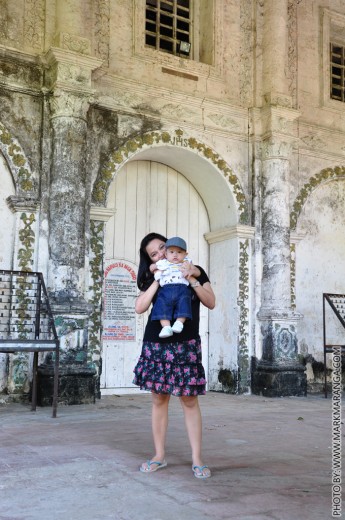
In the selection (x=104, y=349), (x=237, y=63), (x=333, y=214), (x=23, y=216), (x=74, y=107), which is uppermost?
(x=237, y=63)

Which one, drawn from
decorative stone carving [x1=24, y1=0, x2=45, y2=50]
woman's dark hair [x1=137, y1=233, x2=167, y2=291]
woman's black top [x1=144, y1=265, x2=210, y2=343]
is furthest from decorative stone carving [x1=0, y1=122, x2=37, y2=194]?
woman's black top [x1=144, y1=265, x2=210, y2=343]

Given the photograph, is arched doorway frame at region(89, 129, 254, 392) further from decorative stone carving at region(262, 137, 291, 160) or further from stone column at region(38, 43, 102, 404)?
stone column at region(38, 43, 102, 404)

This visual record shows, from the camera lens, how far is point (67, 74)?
7961 mm

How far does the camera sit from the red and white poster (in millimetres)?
9180

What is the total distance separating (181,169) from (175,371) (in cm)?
663

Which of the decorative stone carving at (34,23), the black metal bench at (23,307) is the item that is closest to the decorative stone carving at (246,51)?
the decorative stone carving at (34,23)

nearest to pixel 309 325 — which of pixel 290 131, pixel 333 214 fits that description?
pixel 333 214

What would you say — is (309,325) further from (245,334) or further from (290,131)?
(290,131)

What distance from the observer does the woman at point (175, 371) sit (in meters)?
3.71

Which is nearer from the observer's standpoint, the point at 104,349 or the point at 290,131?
the point at 104,349

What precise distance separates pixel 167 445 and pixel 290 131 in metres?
6.59

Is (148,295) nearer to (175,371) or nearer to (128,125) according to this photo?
(175,371)

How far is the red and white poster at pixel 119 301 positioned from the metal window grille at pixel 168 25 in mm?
3515

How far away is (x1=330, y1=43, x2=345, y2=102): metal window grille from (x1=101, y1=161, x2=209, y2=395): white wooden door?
3.41 m
